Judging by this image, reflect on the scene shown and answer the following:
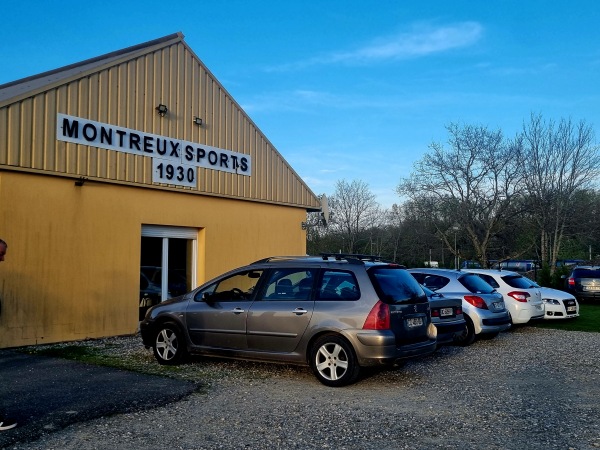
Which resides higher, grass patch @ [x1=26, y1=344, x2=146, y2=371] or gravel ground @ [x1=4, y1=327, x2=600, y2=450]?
grass patch @ [x1=26, y1=344, x2=146, y2=371]

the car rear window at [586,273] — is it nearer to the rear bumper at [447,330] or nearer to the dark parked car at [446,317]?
the dark parked car at [446,317]

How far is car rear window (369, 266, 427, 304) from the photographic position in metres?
7.77

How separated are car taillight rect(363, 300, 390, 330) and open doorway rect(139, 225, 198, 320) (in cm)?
709

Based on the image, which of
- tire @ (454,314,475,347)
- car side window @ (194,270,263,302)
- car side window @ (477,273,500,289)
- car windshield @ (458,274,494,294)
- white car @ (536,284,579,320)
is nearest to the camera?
car side window @ (194,270,263,302)

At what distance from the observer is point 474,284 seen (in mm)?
11984

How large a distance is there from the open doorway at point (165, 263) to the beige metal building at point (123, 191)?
3cm

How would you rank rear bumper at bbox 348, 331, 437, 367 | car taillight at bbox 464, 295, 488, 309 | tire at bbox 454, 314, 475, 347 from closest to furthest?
rear bumper at bbox 348, 331, 437, 367 < tire at bbox 454, 314, 475, 347 < car taillight at bbox 464, 295, 488, 309

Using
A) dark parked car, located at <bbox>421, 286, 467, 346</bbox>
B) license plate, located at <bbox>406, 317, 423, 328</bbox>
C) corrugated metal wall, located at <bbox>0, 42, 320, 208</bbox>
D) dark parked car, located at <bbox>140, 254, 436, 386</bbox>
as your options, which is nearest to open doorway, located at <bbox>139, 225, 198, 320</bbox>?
corrugated metal wall, located at <bbox>0, 42, 320, 208</bbox>

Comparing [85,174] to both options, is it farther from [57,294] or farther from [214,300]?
[214,300]

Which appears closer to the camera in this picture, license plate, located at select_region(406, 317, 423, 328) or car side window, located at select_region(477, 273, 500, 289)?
license plate, located at select_region(406, 317, 423, 328)

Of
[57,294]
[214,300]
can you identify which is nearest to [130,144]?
[57,294]

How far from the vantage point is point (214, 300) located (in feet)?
29.0

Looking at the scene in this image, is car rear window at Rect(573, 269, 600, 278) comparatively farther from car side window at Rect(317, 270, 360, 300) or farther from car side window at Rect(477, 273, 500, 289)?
car side window at Rect(317, 270, 360, 300)

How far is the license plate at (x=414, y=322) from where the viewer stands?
7.84m
